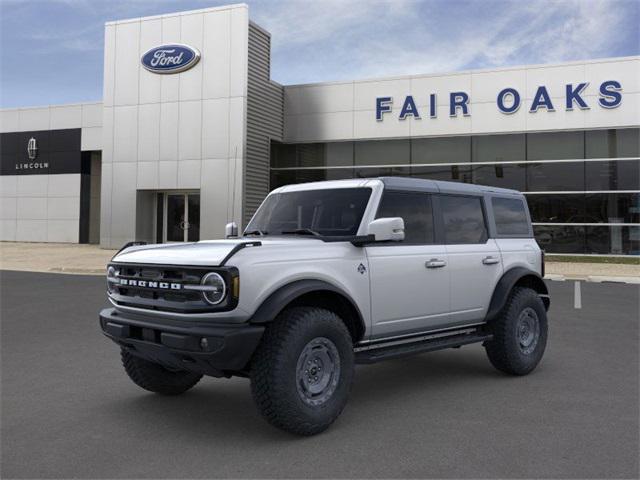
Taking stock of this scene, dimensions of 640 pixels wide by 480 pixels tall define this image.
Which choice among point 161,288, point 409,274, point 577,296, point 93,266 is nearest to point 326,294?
point 409,274

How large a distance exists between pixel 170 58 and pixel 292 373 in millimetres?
23497

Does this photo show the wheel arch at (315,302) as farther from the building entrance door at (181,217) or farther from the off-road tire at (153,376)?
the building entrance door at (181,217)

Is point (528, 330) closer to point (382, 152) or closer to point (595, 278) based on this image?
point (595, 278)

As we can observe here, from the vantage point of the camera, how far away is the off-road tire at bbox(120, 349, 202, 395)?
5.16m

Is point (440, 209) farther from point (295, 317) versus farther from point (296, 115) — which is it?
point (296, 115)

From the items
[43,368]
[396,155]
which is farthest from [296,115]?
[43,368]

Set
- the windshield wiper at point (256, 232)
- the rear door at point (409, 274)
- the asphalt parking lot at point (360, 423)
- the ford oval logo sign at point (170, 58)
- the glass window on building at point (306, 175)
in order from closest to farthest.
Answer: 1. the asphalt parking lot at point (360, 423)
2. the rear door at point (409, 274)
3. the windshield wiper at point (256, 232)
4. the ford oval logo sign at point (170, 58)
5. the glass window on building at point (306, 175)

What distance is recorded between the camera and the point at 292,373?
407cm

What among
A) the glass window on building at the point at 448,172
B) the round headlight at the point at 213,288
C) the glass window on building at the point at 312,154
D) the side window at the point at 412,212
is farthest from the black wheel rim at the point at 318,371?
the glass window on building at the point at 312,154

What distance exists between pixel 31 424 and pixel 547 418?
3925 millimetres

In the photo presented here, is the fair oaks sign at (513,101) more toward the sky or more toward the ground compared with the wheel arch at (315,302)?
more toward the sky

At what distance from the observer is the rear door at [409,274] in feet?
16.1

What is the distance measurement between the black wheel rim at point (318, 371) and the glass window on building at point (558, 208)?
66.7 ft

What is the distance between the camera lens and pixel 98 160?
32.9m
